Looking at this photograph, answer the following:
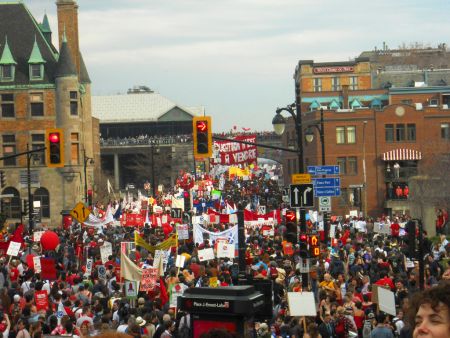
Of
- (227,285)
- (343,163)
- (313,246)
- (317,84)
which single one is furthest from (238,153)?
(227,285)

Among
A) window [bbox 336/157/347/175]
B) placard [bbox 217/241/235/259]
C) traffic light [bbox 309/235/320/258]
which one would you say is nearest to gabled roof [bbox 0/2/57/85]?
window [bbox 336/157/347/175]

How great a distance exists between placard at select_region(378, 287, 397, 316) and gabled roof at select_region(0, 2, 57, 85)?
6071cm

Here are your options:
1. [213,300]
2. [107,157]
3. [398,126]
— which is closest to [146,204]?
[398,126]

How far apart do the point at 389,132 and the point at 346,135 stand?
3107mm

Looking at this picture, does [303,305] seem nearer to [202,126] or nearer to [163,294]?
[163,294]

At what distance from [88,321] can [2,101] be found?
5910cm

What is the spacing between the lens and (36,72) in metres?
74.7

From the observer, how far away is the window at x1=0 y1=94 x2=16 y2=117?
7444 cm

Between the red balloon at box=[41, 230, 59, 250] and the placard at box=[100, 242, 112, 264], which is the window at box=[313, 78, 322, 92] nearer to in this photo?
the red balloon at box=[41, 230, 59, 250]

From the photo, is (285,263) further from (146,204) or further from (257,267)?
(146,204)

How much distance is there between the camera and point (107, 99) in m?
164

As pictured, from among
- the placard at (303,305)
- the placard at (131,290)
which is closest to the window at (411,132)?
the placard at (131,290)

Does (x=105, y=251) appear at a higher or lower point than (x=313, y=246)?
lower

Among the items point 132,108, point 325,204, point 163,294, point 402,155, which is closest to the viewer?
point 163,294
